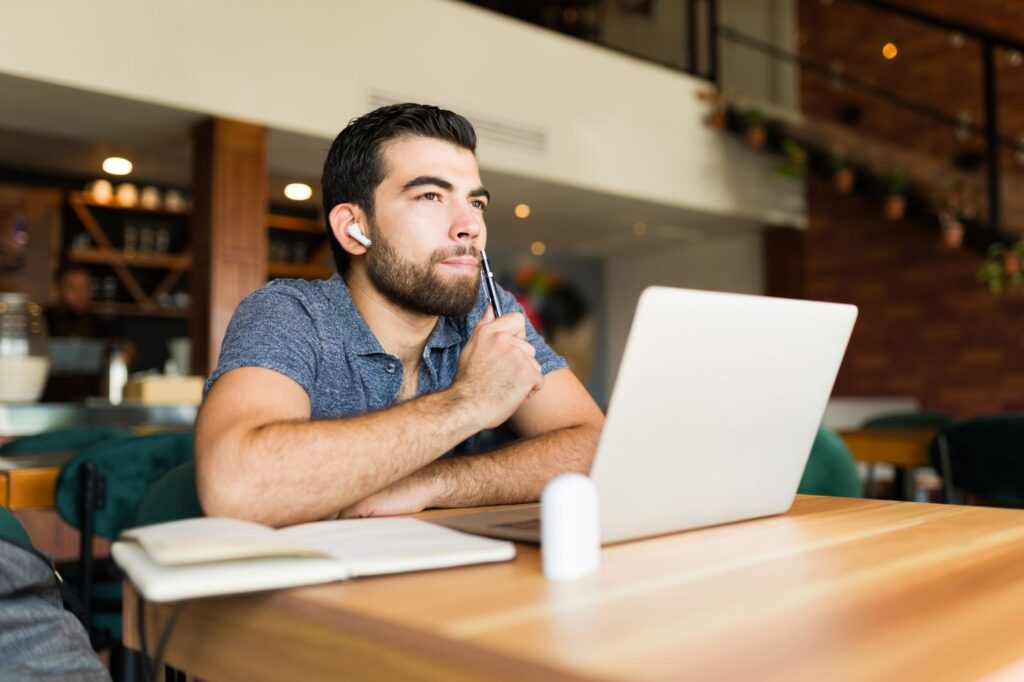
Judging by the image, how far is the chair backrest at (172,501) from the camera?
1.34m

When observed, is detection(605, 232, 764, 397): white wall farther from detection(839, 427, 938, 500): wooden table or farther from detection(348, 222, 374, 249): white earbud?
detection(348, 222, 374, 249): white earbud

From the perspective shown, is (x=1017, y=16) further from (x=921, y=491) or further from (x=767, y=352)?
(x=767, y=352)

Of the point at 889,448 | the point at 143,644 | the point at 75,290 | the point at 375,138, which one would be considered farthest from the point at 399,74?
the point at 143,644

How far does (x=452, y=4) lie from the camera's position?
5477mm

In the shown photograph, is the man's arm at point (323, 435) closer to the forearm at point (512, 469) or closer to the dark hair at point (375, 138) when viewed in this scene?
the forearm at point (512, 469)

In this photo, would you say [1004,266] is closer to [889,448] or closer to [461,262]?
[889,448]

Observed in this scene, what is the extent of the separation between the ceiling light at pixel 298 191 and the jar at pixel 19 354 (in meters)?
3.02

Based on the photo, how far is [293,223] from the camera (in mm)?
7676

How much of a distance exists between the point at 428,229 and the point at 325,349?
282 mm

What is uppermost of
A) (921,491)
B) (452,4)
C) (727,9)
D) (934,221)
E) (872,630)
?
(727,9)

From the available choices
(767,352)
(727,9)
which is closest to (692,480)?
(767,352)

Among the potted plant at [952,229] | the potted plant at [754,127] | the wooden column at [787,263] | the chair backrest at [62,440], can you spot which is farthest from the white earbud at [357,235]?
the wooden column at [787,263]

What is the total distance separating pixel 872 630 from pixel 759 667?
14 centimetres

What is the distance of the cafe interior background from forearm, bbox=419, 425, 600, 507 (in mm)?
2872
